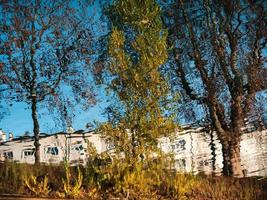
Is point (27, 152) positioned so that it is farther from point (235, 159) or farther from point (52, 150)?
point (235, 159)

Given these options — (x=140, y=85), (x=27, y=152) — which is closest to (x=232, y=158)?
(x=140, y=85)

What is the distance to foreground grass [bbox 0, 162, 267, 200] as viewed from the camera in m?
11.4

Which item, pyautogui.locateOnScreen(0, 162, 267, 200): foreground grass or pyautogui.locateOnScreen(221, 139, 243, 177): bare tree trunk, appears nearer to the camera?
pyautogui.locateOnScreen(0, 162, 267, 200): foreground grass

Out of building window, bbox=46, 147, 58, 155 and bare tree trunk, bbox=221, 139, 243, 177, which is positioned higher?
building window, bbox=46, 147, 58, 155

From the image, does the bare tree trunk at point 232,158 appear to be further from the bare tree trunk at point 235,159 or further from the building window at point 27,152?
the building window at point 27,152

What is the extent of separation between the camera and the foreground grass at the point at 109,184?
1142 centimetres

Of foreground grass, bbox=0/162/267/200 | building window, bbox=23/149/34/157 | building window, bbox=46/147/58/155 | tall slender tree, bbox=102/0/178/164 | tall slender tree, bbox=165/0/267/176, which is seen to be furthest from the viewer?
building window, bbox=23/149/34/157

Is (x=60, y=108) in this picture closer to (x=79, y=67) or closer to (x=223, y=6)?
(x=79, y=67)

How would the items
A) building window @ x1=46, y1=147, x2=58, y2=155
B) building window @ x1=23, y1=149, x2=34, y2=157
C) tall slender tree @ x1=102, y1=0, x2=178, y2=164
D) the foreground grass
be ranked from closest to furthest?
1. the foreground grass
2. tall slender tree @ x1=102, y1=0, x2=178, y2=164
3. building window @ x1=46, y1=147, x2=58, y2=155
4. building window @ x1=23, y1=149, x2=34, y2=157

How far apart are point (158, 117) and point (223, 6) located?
7728 mm

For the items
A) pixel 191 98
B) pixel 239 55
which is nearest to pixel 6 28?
pixel 191 98

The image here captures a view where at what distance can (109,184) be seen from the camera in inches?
490

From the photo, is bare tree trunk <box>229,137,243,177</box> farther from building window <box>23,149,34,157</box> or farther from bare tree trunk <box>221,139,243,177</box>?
building window <box>23,149,34,157</box>

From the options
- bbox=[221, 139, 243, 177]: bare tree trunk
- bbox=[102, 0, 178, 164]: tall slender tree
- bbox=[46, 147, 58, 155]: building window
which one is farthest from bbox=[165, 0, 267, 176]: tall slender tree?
bbox=[46, 147, 58, 155]: building window
